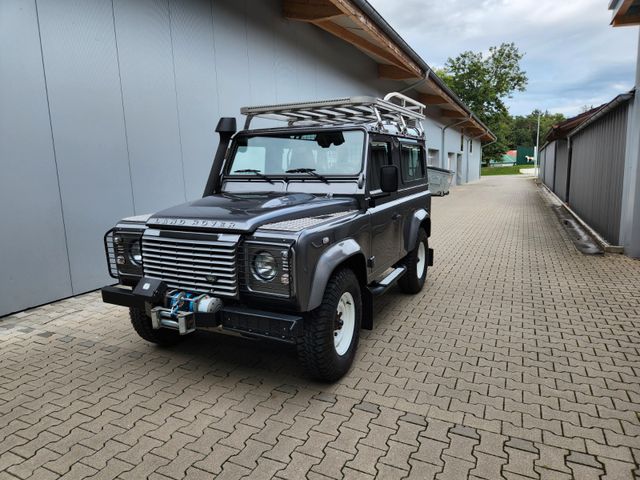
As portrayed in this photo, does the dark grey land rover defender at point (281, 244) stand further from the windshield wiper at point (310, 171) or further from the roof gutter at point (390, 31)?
the roof gutter at point (390, 31)

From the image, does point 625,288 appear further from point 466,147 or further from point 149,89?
point 466,147

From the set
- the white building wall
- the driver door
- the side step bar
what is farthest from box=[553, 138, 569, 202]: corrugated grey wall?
the driver door

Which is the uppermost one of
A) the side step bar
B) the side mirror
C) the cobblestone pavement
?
the side mirror

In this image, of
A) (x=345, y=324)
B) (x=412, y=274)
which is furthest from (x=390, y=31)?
(x=345, y=324)

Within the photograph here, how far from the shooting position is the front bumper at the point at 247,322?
3.01 metres

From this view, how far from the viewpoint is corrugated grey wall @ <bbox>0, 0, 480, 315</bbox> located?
5082 mm

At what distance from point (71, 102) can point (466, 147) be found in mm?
33570

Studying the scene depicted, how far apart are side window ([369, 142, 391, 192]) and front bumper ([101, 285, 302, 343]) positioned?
68.8 inches

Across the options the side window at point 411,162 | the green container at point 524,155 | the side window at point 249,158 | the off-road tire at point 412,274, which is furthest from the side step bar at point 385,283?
the green container at point 524,155

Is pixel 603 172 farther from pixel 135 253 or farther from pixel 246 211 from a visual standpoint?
pixel 135 253

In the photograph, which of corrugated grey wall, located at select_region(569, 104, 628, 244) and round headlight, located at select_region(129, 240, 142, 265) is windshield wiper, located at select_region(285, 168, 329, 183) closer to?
round headlight, located at select_region(129, 240, 142, 265)

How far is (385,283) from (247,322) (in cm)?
185

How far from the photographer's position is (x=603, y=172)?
9633mm

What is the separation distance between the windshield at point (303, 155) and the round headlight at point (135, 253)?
4.38ft
